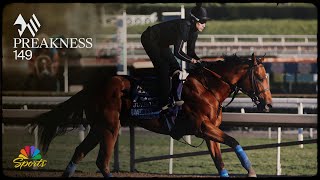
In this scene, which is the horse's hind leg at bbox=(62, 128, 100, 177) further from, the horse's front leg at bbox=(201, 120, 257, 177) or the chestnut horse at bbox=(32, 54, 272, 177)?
the horse's front leg at bbox=(201, 120, 257, 177)

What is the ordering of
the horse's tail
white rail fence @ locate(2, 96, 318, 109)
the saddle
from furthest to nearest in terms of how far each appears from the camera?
1. white rail fence @ locate(2, 96, 318, 109)
2. the horse's tail
3. the saddle

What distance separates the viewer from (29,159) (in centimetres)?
895

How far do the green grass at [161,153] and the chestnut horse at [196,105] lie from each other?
1.06 feet

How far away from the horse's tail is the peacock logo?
0.56 ft

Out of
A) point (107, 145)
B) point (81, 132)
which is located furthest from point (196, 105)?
point (81, 132)

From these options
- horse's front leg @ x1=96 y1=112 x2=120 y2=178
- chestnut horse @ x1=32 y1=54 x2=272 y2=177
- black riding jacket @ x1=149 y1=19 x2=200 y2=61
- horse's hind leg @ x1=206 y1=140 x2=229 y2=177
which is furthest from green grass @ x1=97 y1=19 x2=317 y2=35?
horse's hind leg @ x1=206 y1=140 x2=229 y2=177

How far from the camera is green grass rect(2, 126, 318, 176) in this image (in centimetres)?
929

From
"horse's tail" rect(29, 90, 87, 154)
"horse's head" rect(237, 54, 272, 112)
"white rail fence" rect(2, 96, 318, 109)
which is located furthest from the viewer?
"white rail fence" rect(2, 96, 318, 109)

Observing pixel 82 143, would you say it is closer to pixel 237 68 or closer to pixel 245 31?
pixel 237 68

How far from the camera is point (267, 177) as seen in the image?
352 inches

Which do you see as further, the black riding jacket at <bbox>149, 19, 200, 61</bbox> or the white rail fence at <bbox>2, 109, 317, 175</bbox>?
A: the white rail fence at <bbox>2, 109, 317, 175</bbox>

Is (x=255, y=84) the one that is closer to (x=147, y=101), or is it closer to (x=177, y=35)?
(x=177, y=35)

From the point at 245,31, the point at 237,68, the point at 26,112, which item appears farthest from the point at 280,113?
the point at 26,112

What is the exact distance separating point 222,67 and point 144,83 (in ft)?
2.58
